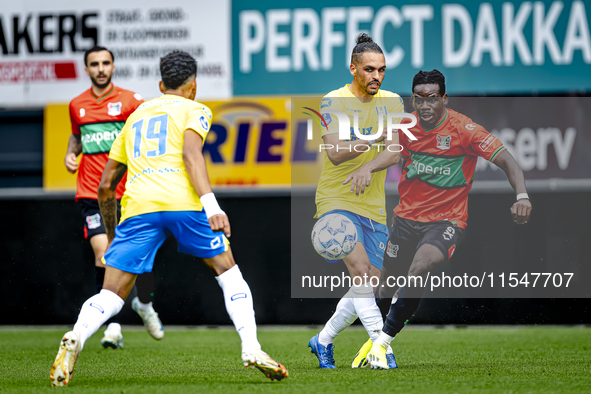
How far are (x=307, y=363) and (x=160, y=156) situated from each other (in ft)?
6.84

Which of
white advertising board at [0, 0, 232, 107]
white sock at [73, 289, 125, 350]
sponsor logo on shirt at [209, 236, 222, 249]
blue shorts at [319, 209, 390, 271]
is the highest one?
white advertising board at [0, 0, 232, 107]

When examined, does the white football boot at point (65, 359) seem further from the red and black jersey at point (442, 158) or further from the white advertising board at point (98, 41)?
the white advertising board at point (98, 41)

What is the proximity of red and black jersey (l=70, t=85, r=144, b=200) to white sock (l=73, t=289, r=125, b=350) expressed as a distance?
2.59 metres

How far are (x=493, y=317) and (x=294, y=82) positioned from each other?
5.16 metres

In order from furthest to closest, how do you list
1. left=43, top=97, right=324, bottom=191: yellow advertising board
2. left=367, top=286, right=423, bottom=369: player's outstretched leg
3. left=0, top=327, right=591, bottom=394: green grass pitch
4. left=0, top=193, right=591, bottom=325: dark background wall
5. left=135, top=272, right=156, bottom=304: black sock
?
left=43, top=97, right=324, bottom=191: yellow advertising board → left=0, top=193, right=591, bottom=325: dark background wall → left=135, top=272, right=156, bottom=304: black sock → left=367, top=286, right=423, bottom=369: player's outstretched leg → left=0, top=327, right=591, bottom=394: green grass pitch

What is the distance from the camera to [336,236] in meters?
5.75

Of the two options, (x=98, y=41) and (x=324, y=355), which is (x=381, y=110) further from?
(x=98, y=41)

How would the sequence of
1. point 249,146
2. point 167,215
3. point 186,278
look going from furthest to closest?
1. point 249,146
2. point 186,278
3. point 167,215

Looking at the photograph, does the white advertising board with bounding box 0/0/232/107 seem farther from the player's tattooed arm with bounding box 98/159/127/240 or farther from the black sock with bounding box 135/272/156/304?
the player's tattooed arm with bounding box 98/159/127/240

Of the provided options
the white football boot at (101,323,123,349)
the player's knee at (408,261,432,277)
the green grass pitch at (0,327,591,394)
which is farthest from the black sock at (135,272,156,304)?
the player's knee at (408,261,432,277)

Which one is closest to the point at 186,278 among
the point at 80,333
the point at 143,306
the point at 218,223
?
the point at 143,306

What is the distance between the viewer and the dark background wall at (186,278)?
Answer: 333 inches

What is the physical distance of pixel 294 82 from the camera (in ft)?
39.9

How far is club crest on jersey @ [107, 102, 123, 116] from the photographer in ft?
23.9
